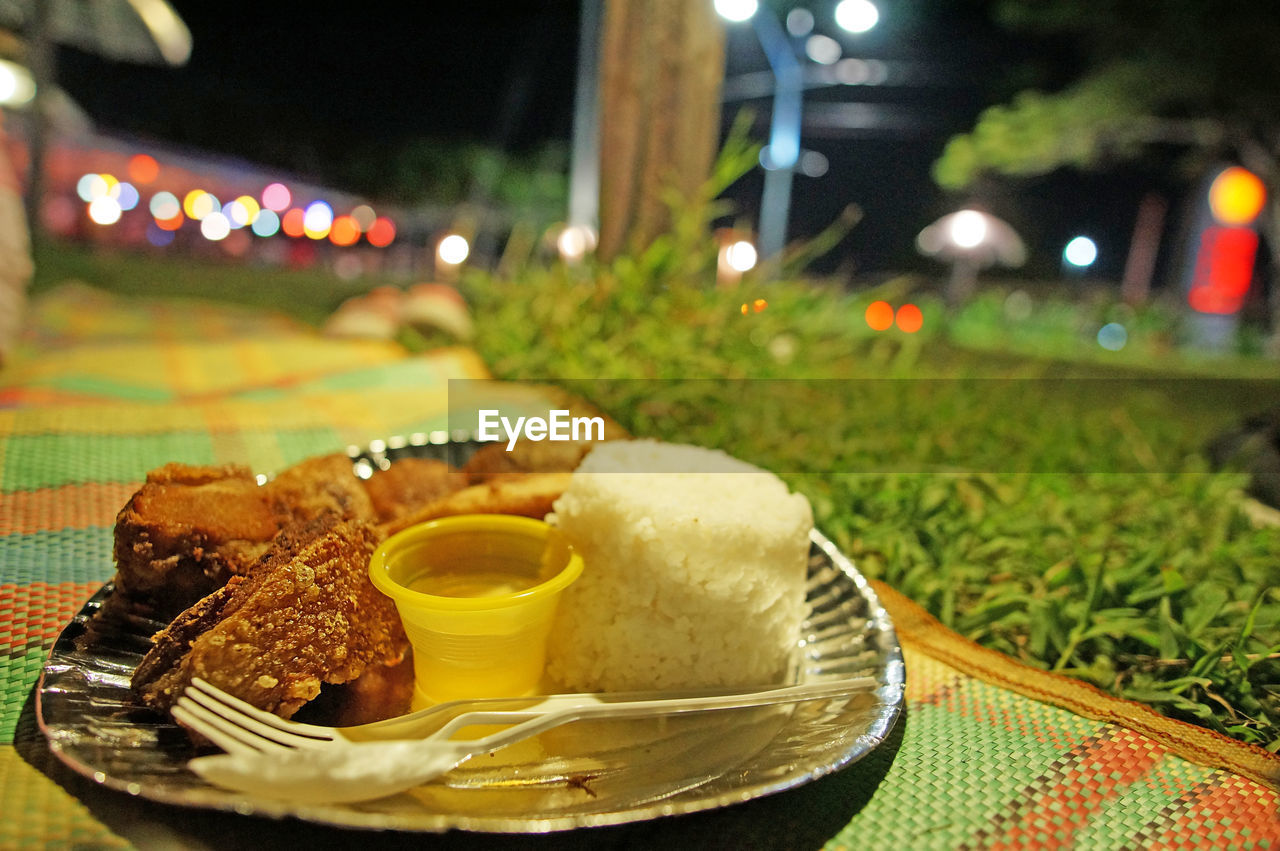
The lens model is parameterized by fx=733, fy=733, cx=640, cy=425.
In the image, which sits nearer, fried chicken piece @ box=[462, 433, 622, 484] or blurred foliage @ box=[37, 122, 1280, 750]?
blurred foliage @ box=[37, 122, 1280, 750]

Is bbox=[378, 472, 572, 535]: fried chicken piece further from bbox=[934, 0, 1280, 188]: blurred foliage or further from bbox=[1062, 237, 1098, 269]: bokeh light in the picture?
bbox=[934, 0, 1280, 188]: blurred foliage

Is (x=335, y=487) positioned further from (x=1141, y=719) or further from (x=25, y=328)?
(x=25, y=328)

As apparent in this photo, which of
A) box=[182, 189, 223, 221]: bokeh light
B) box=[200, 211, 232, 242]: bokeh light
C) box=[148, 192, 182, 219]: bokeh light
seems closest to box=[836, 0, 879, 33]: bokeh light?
box=[148, 192, 182, 219]: bokeh light

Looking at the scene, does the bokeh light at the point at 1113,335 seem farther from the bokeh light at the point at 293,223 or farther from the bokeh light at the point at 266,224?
the bokeh light at the point at 293,223

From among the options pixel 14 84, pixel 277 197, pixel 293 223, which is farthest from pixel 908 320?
pixel 293 223

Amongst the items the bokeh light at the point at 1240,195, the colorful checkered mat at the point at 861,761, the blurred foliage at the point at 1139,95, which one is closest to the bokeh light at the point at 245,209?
the blurred foliage at the point at 1139,95
